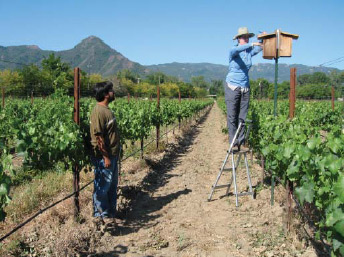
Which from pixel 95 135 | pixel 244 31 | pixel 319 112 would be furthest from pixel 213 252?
pixel 319 112

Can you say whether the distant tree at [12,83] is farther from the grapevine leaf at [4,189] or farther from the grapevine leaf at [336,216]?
the grapevine leaf at [336,216]

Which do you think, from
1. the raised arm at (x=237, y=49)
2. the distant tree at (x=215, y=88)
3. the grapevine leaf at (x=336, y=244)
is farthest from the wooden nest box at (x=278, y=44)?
the distant tree at (x=215, y=88)

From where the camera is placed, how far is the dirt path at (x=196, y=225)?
12.5ft

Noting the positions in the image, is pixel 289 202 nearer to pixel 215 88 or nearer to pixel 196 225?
pixel 196 225

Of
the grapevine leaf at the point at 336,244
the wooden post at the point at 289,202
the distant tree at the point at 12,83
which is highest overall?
the distant tree at the point at 12,83

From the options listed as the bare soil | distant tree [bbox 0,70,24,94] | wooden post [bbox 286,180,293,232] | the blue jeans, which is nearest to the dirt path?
the bare soil

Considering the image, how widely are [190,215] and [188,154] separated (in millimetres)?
4978

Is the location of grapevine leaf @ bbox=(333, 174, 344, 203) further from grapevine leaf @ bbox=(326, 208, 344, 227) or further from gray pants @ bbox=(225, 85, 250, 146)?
gray pants @ bbox=(225, 85, 250, 146)

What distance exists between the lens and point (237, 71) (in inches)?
208

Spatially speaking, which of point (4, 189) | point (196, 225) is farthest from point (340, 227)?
point (196, 225)

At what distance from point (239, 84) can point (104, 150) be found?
238 centimetres

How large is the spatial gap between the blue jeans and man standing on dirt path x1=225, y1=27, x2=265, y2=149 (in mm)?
1974

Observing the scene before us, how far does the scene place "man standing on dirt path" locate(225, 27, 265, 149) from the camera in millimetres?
5193

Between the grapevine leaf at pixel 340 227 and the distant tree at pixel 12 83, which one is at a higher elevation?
the distant tree at pixel 12 83
